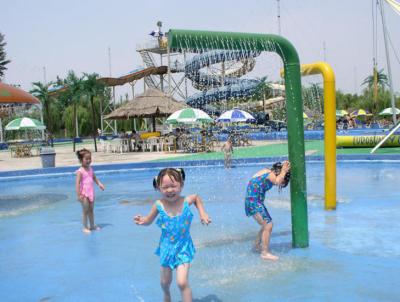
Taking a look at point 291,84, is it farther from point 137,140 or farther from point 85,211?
point 137,140

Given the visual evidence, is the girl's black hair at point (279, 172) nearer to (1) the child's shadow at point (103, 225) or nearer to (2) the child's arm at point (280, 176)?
(2) the child's arm at point (280, 176)

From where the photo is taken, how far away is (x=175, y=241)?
365 centimetres

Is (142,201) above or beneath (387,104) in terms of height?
beneath

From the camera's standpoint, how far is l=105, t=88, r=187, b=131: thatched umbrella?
84.5 feet

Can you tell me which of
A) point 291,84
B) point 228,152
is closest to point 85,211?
point 291,84

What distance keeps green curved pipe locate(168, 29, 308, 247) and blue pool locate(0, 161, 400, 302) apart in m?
0.47

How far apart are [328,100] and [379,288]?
3496mm

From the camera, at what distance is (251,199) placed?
17.8 feet

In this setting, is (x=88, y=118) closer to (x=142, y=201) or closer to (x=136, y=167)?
(x=136, y=167)

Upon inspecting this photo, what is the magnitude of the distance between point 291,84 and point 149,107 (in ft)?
68.0

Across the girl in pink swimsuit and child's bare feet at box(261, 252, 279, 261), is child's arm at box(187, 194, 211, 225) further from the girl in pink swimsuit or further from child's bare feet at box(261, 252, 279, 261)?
the girl in pink swimsuit

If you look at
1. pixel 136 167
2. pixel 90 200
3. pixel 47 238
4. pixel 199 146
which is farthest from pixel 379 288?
pixel 199 146

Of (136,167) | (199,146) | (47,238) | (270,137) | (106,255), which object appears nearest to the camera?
(106,255)

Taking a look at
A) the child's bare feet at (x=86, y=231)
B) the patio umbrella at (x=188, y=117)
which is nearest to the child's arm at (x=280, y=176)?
the child's bare feet at (x=86, y=231)
